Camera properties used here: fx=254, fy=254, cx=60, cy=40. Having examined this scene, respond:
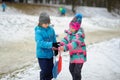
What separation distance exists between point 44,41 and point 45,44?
104mm

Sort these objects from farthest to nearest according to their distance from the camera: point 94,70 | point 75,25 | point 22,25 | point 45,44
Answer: point 22,25 < point 94,70 < point 75,25 < point 45,44

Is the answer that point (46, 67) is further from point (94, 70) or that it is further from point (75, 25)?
point (94, 70)

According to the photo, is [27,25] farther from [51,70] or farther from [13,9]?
[13,9]

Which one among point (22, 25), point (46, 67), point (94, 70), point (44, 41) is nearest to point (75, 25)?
point (44, 41)

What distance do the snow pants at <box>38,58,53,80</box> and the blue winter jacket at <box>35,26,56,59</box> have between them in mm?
98

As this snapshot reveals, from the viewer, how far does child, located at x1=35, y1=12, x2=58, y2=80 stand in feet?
15.4

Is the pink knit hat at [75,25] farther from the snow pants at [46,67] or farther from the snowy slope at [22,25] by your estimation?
the snowy slope at [22,25]

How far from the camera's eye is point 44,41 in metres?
4.71

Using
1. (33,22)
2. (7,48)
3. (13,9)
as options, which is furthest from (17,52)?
(13,9)

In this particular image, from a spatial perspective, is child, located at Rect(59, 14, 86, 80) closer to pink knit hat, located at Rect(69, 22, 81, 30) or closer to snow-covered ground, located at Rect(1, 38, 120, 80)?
pink knit hat, located at Rect(69, 22, 81, 30)

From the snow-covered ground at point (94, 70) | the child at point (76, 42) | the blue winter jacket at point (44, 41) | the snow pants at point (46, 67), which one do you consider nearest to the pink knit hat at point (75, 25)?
the child at point (76, 42)

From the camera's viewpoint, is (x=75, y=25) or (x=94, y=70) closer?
(x=75, y=25)

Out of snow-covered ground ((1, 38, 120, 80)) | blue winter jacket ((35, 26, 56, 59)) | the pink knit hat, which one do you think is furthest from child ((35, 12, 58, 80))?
snow-covered ground ((1, 38, 120, 80))

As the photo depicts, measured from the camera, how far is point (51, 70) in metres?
5.08
